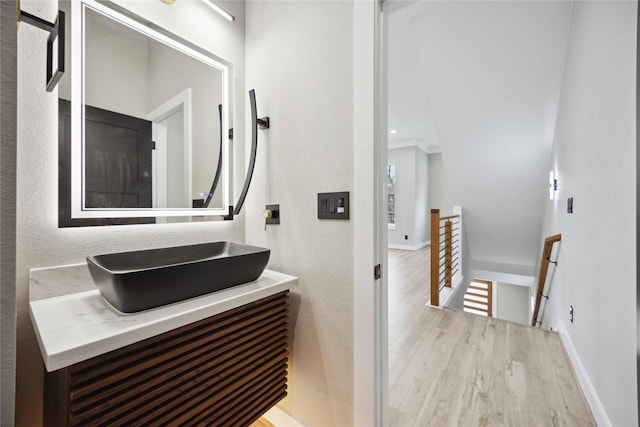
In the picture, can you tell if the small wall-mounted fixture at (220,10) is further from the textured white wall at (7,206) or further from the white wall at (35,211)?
the textured white wall at (7,206)

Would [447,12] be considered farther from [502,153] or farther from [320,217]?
[320,217]

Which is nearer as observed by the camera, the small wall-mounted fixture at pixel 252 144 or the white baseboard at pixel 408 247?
the small wall-mounted fixture at pixel 252 144

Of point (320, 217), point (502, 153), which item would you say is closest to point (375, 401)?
point (320, 217)

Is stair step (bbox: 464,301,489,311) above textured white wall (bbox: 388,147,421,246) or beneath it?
beneath

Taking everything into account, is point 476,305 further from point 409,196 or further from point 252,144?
point 252,144

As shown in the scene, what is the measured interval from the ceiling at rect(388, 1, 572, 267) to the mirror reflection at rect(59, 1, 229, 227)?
102cm

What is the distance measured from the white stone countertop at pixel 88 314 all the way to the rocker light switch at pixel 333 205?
1.18 ft

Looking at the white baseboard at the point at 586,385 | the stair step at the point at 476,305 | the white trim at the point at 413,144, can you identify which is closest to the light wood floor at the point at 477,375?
the white baseboard at the point at 586,385

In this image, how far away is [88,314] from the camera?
827mm

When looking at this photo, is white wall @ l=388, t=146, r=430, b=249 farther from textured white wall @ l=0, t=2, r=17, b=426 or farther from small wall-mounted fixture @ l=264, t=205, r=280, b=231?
textured white wall @ l=0, t=2, r=17, b=426

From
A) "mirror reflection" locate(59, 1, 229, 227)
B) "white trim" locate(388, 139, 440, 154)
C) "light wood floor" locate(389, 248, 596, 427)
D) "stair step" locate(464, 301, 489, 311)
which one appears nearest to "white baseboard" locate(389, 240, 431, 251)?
"stair step" locate(464, 301, 489, 311)

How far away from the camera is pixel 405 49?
3.01 m

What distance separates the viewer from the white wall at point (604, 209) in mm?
1126

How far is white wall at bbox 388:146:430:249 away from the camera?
714cm
